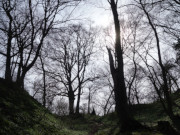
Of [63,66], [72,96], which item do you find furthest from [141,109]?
[63,66]

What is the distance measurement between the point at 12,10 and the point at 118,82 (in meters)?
9.57

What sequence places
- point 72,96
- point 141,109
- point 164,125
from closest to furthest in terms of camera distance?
1. point 164,125
2. point 141,109
3. point 72,96

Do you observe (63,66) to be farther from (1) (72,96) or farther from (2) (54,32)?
(2) (54,32)

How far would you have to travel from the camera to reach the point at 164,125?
6898mm

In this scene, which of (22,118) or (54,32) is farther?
(54,32)

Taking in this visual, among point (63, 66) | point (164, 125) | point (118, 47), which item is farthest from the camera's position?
point (63, 66)

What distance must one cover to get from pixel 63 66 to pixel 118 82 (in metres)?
19.4

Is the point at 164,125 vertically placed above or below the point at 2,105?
below

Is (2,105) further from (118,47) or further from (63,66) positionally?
(63,66)

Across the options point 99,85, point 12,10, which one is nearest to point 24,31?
point 12,10

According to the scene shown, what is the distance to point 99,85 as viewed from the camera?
3203 cm

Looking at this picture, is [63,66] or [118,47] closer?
[118,47]

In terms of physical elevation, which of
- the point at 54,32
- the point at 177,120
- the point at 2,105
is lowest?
the point at 177,120

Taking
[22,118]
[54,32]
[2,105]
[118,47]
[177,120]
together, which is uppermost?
[54,32]
